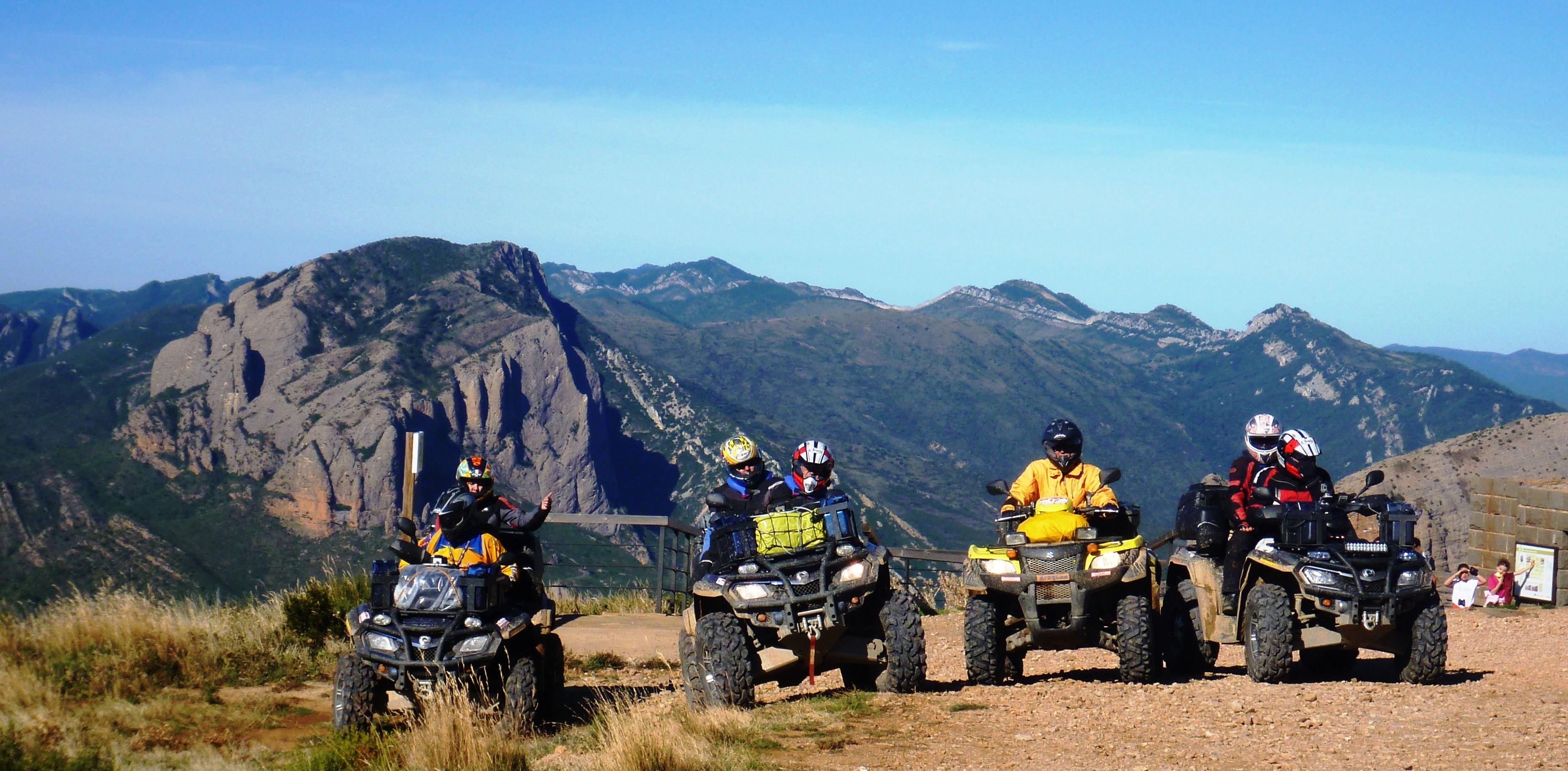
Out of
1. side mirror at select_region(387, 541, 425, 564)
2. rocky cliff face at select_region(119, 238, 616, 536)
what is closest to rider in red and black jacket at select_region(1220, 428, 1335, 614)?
side mirror at select_region(387, 541, 425, 564)

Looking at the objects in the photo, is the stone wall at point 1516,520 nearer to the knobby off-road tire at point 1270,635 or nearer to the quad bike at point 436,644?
the knobby off-road tire at point 1270,635

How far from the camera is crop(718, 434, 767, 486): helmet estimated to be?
34.9ft

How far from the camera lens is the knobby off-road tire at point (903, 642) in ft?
31.5

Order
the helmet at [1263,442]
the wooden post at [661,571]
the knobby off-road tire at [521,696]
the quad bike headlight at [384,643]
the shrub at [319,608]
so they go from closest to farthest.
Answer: the quad bike headlight at [384,643] → the knobby off-road tire at [521,696] → the helmet at [1263,442] → the shrub at [319,608] → the wooden post at [661,571]

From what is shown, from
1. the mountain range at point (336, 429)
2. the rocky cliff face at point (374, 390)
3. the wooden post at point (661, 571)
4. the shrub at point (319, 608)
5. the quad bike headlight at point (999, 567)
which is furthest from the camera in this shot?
the rocky cliff face at point (374, 390)

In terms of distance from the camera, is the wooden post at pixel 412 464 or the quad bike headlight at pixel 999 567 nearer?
the quad bike headlight at pixel 999 567

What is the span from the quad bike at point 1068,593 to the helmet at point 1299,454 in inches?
51.7

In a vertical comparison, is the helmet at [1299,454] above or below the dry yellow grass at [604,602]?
above

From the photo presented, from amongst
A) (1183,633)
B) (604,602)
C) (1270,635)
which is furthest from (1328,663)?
(604,602)

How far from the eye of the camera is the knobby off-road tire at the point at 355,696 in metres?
8.80

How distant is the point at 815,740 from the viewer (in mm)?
8234

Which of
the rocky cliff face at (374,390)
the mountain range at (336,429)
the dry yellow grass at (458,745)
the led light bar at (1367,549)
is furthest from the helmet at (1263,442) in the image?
the rocky cliff face at (374,390)

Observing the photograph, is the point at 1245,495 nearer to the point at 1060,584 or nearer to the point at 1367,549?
the point at 1367,549

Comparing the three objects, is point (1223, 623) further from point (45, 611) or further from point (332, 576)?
point (45, 611)
